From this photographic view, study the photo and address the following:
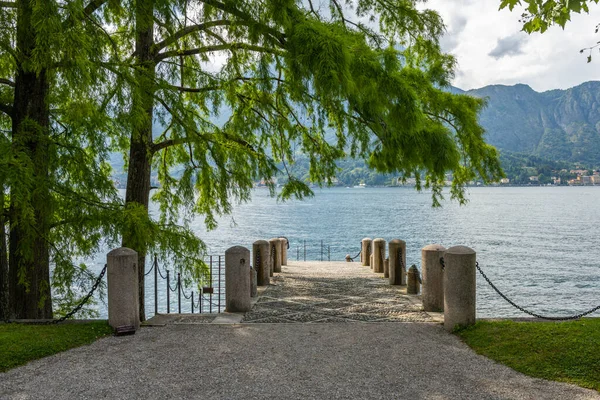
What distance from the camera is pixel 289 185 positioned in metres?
12.1

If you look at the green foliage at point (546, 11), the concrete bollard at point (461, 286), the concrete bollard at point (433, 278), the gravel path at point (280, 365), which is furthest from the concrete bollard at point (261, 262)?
the green foliage at point (546, 11)

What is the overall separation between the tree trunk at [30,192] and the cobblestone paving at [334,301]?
4053 mm

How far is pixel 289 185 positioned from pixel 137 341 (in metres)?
5.59

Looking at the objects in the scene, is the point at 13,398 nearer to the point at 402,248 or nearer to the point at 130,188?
the point at 130,188

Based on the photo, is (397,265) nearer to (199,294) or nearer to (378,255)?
(378,255)

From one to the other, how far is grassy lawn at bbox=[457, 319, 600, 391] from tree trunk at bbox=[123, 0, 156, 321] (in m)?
5.92

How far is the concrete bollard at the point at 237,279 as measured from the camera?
9875mm

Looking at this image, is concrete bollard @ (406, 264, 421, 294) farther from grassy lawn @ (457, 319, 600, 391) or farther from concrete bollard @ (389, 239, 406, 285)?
grassy lawn @ (457, 319, 600, 391)

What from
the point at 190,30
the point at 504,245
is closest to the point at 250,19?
the point at 190,30

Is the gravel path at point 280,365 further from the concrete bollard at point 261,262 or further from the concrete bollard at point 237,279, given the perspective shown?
the concrete bollard at point 261,262

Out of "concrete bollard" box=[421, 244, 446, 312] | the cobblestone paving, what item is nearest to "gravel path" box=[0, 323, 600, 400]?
the cobblestone paving

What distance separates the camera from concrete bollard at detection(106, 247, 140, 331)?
8.23 m

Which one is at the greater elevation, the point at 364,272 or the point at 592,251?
the point at 364,272

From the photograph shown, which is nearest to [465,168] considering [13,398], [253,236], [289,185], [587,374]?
[289,185]
